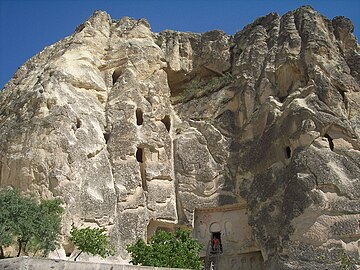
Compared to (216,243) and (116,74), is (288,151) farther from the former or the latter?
(116,74)

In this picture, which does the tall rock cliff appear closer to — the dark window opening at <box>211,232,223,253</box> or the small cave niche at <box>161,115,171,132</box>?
the small cave niche at <box>161,115,171,132</box>

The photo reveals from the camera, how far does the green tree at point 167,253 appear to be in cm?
1833

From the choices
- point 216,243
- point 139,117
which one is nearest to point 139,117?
point 139,117

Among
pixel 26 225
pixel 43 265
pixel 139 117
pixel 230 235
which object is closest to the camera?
pixel 43 265

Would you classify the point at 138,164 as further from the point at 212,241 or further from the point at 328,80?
the point at 328,80

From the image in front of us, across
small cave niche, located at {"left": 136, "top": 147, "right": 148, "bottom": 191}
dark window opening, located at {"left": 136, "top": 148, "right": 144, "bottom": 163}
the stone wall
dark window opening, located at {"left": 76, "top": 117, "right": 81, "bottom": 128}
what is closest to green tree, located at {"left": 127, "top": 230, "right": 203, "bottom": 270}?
small cave niche, located at {"left": 136, "top": 147, "right": 148, "bottom": 191}

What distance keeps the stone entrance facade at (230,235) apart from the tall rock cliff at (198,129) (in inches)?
29.2

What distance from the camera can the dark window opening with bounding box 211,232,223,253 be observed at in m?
25.0

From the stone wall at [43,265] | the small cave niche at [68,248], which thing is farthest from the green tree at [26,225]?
the stone wall at [43,265]

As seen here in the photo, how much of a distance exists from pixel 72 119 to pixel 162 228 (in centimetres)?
679

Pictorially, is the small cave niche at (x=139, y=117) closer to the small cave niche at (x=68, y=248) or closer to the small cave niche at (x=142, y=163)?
the small cave niche at (x=142, y=163)

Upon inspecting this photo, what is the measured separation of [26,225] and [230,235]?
37.9 ft

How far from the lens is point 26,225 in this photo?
16422 millimetres

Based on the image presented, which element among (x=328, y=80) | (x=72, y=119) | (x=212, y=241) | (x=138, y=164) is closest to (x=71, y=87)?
(x=72, y=119)
